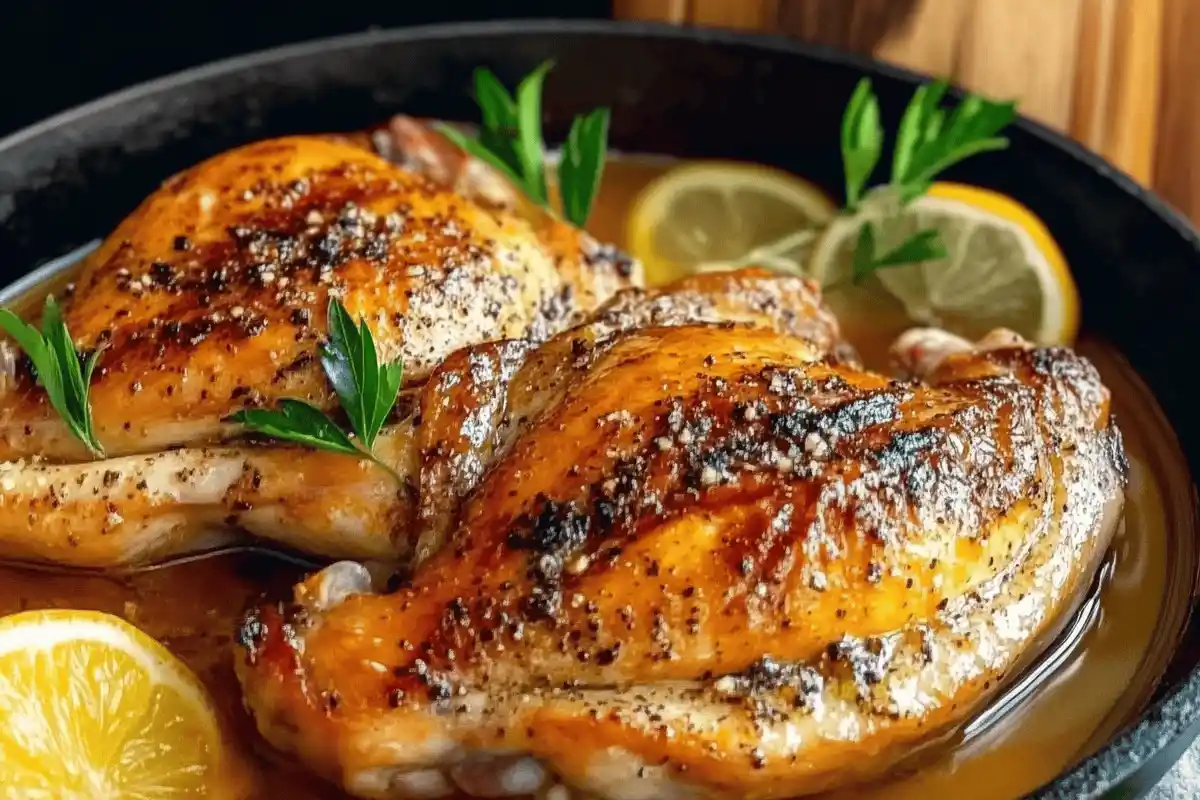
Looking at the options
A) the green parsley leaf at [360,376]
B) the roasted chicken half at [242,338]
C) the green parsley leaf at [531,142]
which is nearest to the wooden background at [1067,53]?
the green parsley leaf at [531,142]

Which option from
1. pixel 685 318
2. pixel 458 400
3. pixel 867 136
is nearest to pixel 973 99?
pixel 867 136

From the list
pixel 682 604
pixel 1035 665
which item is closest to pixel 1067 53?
→ pixel 1035 665

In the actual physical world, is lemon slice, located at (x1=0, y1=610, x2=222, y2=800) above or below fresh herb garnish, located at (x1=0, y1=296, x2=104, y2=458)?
below

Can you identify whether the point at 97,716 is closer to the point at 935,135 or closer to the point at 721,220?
the point at 721,220

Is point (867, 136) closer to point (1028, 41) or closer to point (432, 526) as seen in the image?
point (1028, 41)

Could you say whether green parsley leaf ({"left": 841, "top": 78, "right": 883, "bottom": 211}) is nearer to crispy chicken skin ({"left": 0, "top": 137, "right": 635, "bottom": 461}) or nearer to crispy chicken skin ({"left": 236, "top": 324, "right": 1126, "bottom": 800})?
crispy chicken skin ({"left": 0, "top": 137, "right": 635, "bottom": 461})

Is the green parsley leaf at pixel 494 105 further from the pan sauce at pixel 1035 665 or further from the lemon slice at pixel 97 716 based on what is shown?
the lemon slice at pixel 97 716

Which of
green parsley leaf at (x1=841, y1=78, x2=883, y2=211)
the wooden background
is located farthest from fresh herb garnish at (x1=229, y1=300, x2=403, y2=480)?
the wooden background
